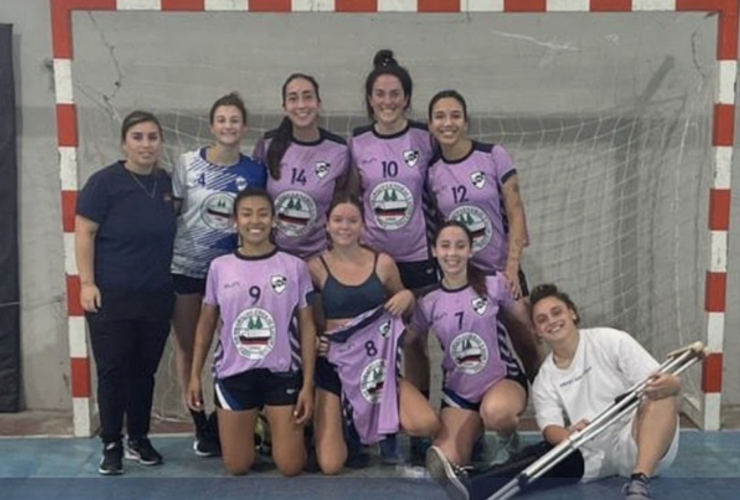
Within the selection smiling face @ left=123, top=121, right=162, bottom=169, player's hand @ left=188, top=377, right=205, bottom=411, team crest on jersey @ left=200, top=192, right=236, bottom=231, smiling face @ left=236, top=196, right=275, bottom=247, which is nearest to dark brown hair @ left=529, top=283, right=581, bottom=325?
smiling face @ left=236, top=196, right=275, bottom=247

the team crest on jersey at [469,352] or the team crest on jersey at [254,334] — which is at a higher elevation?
the team crest on jersey at [254,334]

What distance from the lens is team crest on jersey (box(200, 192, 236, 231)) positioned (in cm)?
393

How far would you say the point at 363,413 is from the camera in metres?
3.97

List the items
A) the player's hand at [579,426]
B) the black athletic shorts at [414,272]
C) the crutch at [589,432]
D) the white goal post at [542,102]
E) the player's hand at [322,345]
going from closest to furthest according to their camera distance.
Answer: the crutch at [589,432] → the player's hand at [579,426] → the player's hand at [322,345] → the black athletic shorts at [414,272] → the white goal post at [542,102]

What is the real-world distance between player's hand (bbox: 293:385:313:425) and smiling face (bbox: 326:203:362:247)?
58cm

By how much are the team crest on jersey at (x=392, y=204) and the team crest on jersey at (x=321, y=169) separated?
0.20 meters

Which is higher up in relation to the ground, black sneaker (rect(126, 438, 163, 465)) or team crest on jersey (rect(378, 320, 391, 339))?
team crest on jersey (rect(378, 320, 391, 339))

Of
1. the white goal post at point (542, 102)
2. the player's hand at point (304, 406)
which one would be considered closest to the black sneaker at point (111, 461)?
the white goal post at point (542, 102)

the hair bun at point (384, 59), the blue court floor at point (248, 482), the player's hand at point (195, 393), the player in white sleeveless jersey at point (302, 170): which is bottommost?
the blue court floor at point (248, 482)

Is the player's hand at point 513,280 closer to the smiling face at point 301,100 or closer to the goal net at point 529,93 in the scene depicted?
the goal net at point 529,93

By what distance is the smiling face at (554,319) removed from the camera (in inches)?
150

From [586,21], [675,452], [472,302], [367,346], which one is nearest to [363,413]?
[367,346]

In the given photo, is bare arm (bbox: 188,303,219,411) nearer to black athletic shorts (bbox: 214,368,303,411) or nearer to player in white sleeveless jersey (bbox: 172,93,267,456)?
black athletic shorts (bbox: 214,368,303,411)

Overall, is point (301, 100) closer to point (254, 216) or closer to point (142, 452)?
point (254, 216)
